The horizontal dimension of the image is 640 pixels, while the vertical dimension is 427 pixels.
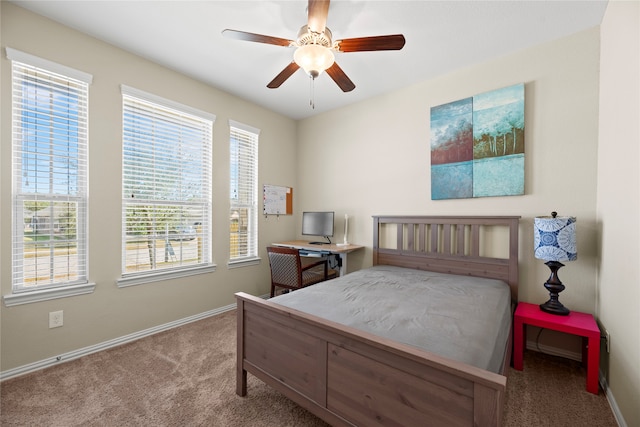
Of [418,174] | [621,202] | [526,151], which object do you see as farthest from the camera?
[418,174]

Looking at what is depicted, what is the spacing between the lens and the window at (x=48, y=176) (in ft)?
6.44

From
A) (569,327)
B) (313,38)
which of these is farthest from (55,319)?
(569,327)

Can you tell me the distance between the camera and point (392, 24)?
2088 mm

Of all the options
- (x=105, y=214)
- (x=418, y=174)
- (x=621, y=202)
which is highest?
(x=418, y=174)

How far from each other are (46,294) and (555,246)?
3.87 meters

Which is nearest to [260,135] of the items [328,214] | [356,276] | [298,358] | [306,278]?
[328,214]

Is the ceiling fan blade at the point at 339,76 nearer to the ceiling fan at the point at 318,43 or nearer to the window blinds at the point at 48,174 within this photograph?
the ceiling fan at the point at 318,43

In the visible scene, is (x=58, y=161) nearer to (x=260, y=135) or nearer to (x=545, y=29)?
(x=260, y=135)

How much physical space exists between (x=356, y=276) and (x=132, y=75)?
9.34 feet

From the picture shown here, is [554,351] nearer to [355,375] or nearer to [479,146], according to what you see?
[479,146]

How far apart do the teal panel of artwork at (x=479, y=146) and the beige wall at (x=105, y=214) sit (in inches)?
97.4

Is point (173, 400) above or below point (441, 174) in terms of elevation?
below

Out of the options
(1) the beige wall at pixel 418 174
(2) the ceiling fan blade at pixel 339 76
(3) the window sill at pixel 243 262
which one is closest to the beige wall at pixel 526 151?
(1) the beige wall at pixel 418 174

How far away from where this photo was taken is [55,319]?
82.7 inches
